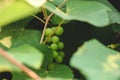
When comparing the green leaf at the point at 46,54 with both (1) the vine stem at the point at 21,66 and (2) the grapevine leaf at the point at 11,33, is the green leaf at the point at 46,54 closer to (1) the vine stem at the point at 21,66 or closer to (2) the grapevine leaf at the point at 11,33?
(2) the grapevine leaf at the point at 11,33

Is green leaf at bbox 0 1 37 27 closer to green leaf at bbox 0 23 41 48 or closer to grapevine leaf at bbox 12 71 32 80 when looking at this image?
grapevine leaf at bbox 12 71 32 80

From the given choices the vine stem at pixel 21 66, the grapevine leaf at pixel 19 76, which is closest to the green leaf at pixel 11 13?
the vine stem at pixel 21 66

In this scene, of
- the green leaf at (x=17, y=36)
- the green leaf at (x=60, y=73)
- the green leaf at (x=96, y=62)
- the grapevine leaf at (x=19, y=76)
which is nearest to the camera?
the green leaf at (x=96, y=62)

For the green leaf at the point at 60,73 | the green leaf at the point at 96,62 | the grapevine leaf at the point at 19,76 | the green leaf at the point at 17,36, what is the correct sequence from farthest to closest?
the green leaf at the point at 17,36
the green leaf at the point at 60,73
the grapevine leaf at the point at 19,76
the green leaf at the point at 96,62

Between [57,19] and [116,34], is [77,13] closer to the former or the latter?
[57,19]

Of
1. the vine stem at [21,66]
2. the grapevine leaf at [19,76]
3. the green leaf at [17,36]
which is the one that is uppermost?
the vine stem at [21,66]

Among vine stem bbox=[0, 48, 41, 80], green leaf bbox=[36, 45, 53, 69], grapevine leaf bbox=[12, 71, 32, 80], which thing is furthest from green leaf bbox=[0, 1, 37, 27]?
green leaf bbox=[36, 45, 53, 69]
